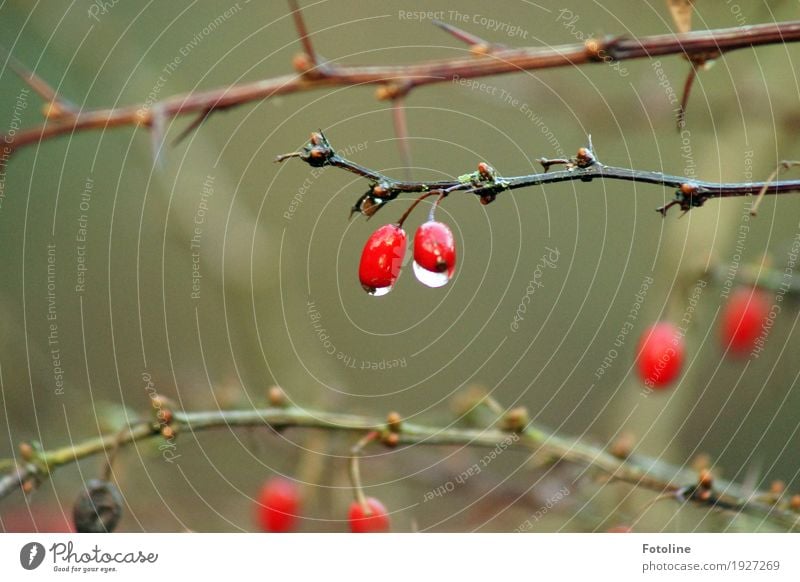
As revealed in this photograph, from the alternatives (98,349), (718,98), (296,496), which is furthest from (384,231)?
(718,98)

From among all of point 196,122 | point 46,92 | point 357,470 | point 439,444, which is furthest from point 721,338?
point 46,92

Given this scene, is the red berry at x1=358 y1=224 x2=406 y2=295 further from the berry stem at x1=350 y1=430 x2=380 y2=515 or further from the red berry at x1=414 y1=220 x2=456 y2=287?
the berry stem at x1=350 y1=430 x2=380 y2=515

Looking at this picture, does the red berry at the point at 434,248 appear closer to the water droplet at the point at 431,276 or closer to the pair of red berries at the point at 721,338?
the water droplet at the point at 431,276

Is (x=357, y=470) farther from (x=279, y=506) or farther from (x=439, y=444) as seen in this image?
(x=279, y=506)

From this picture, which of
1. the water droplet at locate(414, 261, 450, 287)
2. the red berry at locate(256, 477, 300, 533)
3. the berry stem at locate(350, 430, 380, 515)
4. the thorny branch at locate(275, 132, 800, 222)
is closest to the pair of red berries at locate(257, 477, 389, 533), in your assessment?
the red berry at locate(256, 477, 300, 533)

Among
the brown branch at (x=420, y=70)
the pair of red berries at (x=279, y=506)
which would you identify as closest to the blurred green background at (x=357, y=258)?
the pair of red berries at (x=279, y=506)

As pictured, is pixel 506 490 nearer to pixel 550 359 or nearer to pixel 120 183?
pixel 550 359
